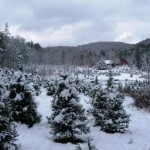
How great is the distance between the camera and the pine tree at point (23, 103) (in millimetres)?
17516

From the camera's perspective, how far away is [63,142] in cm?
1555

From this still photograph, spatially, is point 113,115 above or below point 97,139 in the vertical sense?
above

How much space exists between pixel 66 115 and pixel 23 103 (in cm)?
314

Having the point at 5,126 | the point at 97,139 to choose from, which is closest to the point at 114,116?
the point at 97,139

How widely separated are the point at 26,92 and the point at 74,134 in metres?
3.28

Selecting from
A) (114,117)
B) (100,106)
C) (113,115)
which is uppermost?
(100,106)

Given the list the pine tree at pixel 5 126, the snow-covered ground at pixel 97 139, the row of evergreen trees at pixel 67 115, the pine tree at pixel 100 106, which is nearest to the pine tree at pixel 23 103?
the snow-covered ground at pixel 97 139

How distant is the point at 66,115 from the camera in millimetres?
15398

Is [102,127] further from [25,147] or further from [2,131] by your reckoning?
[2,131]

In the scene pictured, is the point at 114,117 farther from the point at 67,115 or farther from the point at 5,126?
the point at 5,126

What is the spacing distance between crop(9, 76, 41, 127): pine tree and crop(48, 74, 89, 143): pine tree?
82.3 inches

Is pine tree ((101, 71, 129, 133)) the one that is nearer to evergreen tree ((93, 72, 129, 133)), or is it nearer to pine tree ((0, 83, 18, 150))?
evergreen tree ((93, 72, 129, 133))

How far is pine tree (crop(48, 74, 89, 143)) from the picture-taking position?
15.4m

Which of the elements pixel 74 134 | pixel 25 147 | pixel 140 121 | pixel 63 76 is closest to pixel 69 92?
pixel 63 76
